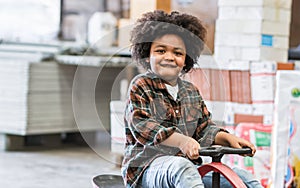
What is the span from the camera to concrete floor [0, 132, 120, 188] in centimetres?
443

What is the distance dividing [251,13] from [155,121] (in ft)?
6.26

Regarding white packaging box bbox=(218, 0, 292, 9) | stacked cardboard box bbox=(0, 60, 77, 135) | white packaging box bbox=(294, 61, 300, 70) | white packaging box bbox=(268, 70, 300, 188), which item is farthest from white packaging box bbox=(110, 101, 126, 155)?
stacked cardboard box bbox=(0, 60, 77, 135)

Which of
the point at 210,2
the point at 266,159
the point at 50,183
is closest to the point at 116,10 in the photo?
the point at 210,2

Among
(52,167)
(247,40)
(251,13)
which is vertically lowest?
(52,167)

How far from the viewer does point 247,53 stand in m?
4.23

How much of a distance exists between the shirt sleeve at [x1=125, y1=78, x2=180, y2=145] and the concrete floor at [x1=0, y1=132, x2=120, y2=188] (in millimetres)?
1222

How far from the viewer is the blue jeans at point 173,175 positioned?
2.31 m

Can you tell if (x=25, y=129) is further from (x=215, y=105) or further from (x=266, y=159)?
(x=215, y=105)

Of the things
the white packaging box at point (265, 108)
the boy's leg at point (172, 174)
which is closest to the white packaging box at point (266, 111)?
the white packaging box at point (265, 108)

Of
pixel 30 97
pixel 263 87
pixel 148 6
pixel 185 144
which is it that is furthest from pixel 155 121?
pixel 30 97

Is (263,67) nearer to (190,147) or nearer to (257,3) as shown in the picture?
(257,3)

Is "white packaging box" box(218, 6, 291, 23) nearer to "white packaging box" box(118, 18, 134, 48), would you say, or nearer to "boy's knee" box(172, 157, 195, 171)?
"white packaging box" box(118, 18, 134, 48)

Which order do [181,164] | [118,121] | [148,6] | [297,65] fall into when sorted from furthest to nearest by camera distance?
[148,6]
[297,65]
[118,121]
[181,164]

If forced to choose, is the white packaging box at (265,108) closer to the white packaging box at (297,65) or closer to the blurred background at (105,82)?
the blurred background at (105,82)
